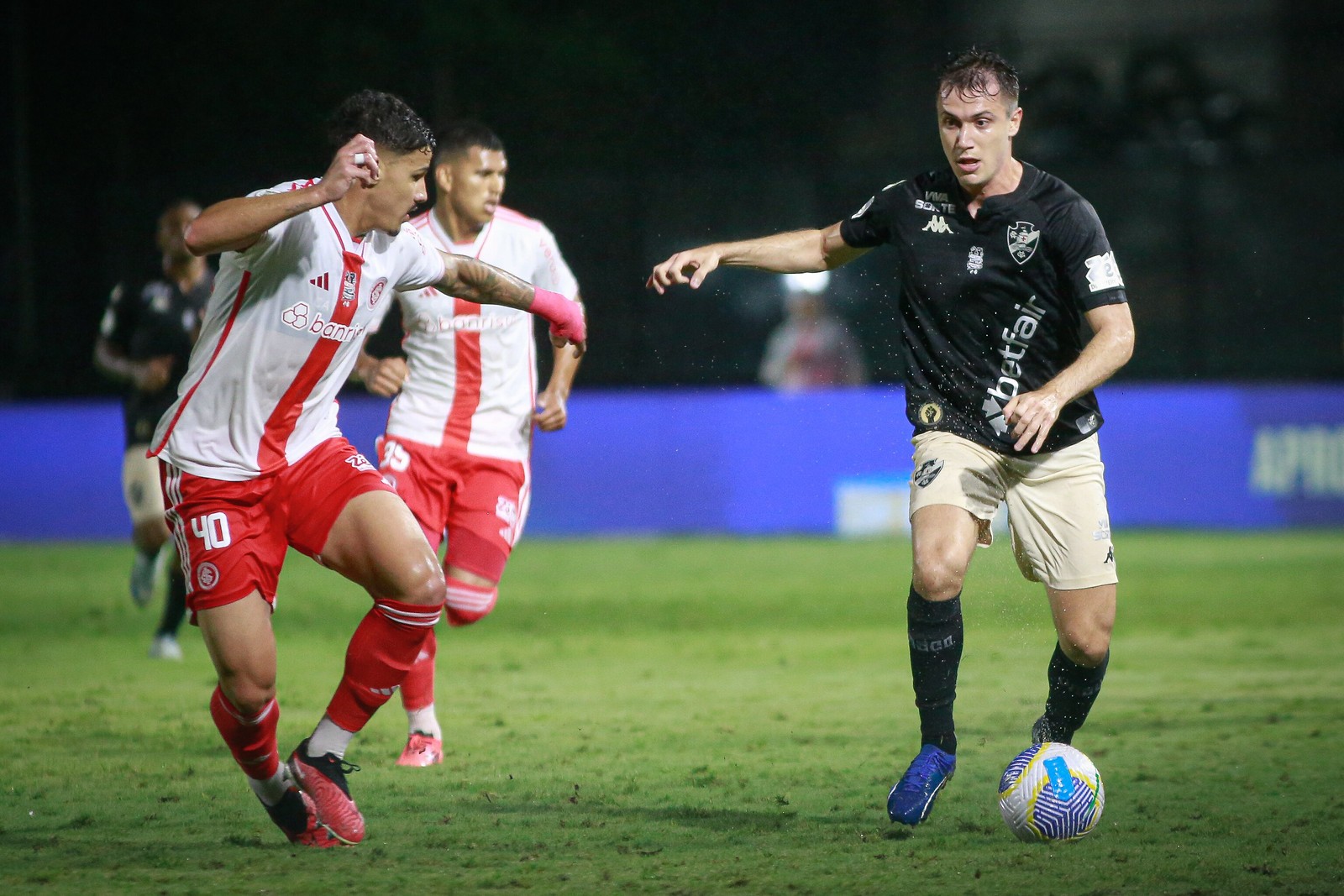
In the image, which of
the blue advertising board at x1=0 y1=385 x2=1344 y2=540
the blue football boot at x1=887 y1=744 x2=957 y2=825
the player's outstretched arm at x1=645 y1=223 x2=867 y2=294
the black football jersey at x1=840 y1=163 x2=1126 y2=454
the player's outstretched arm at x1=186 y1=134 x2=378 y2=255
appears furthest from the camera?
the blue advertising board at x1=0 y1=385 x2=1344 y2=540

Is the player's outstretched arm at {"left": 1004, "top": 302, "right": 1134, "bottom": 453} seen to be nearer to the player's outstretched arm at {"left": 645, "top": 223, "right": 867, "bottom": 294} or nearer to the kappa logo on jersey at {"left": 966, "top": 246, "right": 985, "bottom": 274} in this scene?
the kappa logo on jersey at {"left": 966, "top": 246, "right": 985, "bottom": 274}

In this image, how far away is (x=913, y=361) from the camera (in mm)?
5098

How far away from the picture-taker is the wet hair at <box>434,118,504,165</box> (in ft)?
20.4

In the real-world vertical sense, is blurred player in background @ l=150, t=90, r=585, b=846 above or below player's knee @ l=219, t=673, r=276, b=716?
above

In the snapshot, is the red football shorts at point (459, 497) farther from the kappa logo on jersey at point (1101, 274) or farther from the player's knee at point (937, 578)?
the kappa logo on jersey at point (1101, 274)

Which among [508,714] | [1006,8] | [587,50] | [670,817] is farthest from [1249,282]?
[670,817]

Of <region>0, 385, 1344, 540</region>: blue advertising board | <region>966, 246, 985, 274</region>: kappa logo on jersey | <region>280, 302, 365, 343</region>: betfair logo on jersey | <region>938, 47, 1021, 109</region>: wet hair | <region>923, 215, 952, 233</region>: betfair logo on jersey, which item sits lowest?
<region>0, 385, 1344, 540</region>: blue advertising board

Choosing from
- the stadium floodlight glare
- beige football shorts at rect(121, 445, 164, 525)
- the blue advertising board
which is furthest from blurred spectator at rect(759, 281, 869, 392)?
beige football shorts at rect(121, 445, 164, 525)

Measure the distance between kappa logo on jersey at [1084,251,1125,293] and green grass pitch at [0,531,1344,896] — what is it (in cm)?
145

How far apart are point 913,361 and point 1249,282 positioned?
1201 centimetres

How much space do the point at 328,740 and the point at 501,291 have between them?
4.92ft

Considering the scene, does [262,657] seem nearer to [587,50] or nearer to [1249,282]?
[1249,282]

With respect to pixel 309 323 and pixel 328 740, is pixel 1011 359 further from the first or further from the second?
pixel 328 740

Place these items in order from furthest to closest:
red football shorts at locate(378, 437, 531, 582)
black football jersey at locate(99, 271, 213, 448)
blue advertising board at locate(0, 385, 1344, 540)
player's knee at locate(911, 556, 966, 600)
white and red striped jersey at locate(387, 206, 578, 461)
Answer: blue advertising board at locate(0, 385, 1344, 540), black football jersey at locate(99, 271, 213, 448), white and red striped jersey at locate(387, 206, 578, 461), red football shorts at locate(378, 437, 531, 582), player's knee at locate(911, 556, 966, 600)
